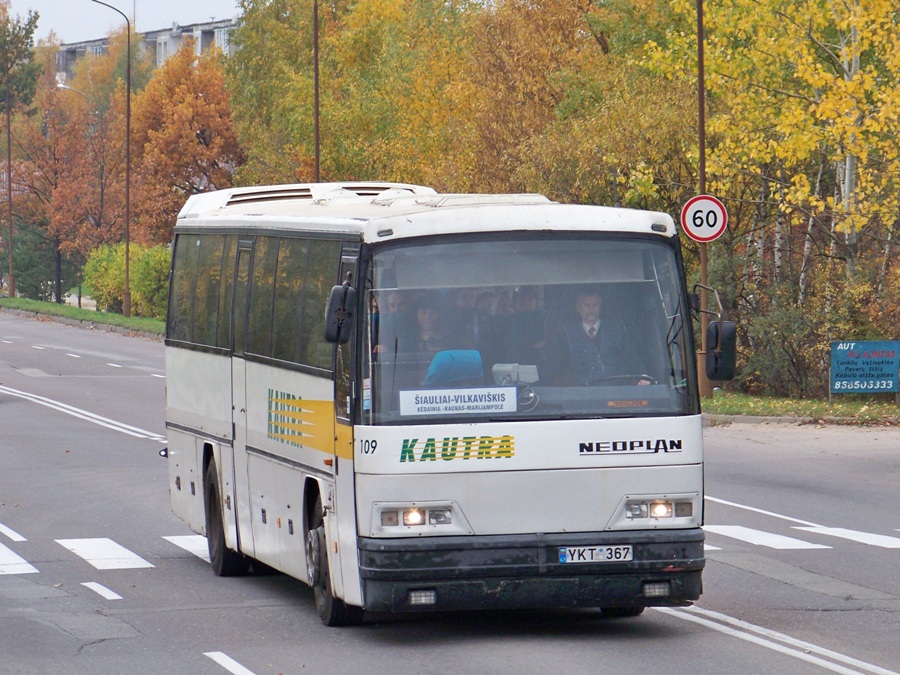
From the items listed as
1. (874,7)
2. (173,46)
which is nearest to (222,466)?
(874,7)

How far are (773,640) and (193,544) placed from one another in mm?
6549

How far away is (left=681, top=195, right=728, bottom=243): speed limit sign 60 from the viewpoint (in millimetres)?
28047

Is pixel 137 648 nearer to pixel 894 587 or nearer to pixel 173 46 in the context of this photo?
pixel 894 587

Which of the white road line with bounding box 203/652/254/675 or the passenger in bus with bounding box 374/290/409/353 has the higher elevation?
the passenger in bus with bounding box 374/290/409/353

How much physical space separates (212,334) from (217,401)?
578mm

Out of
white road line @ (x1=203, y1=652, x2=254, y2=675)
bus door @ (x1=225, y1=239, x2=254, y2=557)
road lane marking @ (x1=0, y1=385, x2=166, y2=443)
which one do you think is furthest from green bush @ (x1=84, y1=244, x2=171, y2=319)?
white road line @ (x1=203, y1=652, x2=254, y2=675)

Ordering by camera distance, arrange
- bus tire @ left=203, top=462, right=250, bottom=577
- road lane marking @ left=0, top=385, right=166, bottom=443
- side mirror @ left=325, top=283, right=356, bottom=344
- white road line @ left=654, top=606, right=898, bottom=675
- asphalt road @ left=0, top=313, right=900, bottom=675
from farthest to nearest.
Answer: road lane marking @ left=0, top=385, right=166, bottom=443
bus tire @ left=203, top=462, right=250, bottom=577
side mirror @ left=325, top=283, right=356, bottom=344
asphalt road @ left=0, top=313, right=900, bottom=675
white road line @ left=654, top=606, right=898, bottom=675

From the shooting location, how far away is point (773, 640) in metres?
9.97

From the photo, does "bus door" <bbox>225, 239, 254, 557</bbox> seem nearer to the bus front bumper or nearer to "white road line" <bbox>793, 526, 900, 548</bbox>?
the bus front bumper

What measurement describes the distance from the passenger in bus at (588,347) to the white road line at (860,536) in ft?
18.2

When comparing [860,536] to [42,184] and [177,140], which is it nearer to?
[177,140]

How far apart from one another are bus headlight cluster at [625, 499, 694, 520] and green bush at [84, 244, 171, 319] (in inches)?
2065

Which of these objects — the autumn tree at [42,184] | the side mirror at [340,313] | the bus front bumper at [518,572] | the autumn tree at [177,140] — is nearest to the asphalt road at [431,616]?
the bus front bumper at [518,572]

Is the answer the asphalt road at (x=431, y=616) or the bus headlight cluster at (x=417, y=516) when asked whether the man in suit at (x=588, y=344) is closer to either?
the bus headlight cluster at (x=417, y=516)
